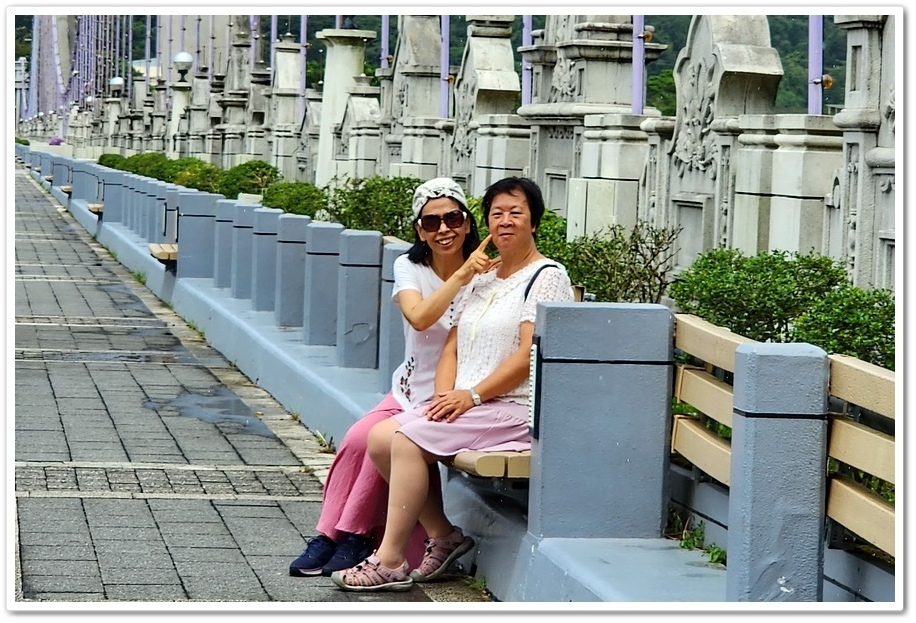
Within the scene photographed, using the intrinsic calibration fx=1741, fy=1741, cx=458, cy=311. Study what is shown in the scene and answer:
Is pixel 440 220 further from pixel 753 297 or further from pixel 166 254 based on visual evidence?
pixel 166 254

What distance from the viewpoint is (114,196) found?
28719mm

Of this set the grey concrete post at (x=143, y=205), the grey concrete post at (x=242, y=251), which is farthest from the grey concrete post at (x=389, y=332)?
the grey concrete post at (x=143, y=205)

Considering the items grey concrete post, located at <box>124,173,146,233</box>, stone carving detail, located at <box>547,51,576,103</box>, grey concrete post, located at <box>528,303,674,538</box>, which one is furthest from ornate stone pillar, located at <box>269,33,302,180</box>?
grey concrete post, located at <box>528,303,674,538</box>

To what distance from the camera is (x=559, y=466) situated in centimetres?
609

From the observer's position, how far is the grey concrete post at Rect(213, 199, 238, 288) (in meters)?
16.2

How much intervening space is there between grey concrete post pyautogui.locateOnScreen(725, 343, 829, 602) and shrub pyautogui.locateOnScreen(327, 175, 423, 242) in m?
9.26

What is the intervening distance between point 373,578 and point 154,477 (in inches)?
101

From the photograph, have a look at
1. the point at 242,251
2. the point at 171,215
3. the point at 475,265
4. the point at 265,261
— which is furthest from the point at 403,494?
the point at 171,215

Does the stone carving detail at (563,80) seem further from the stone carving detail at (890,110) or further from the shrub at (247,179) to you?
the shrub at (247,179)

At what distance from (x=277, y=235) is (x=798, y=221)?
481 centimetres

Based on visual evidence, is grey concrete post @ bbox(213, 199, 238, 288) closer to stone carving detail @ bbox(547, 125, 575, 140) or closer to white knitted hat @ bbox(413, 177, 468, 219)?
stone carving detail @ bbox(547, 125, 575, 140)

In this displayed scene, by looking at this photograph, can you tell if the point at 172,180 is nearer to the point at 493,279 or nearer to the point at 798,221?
the point at 798,221
